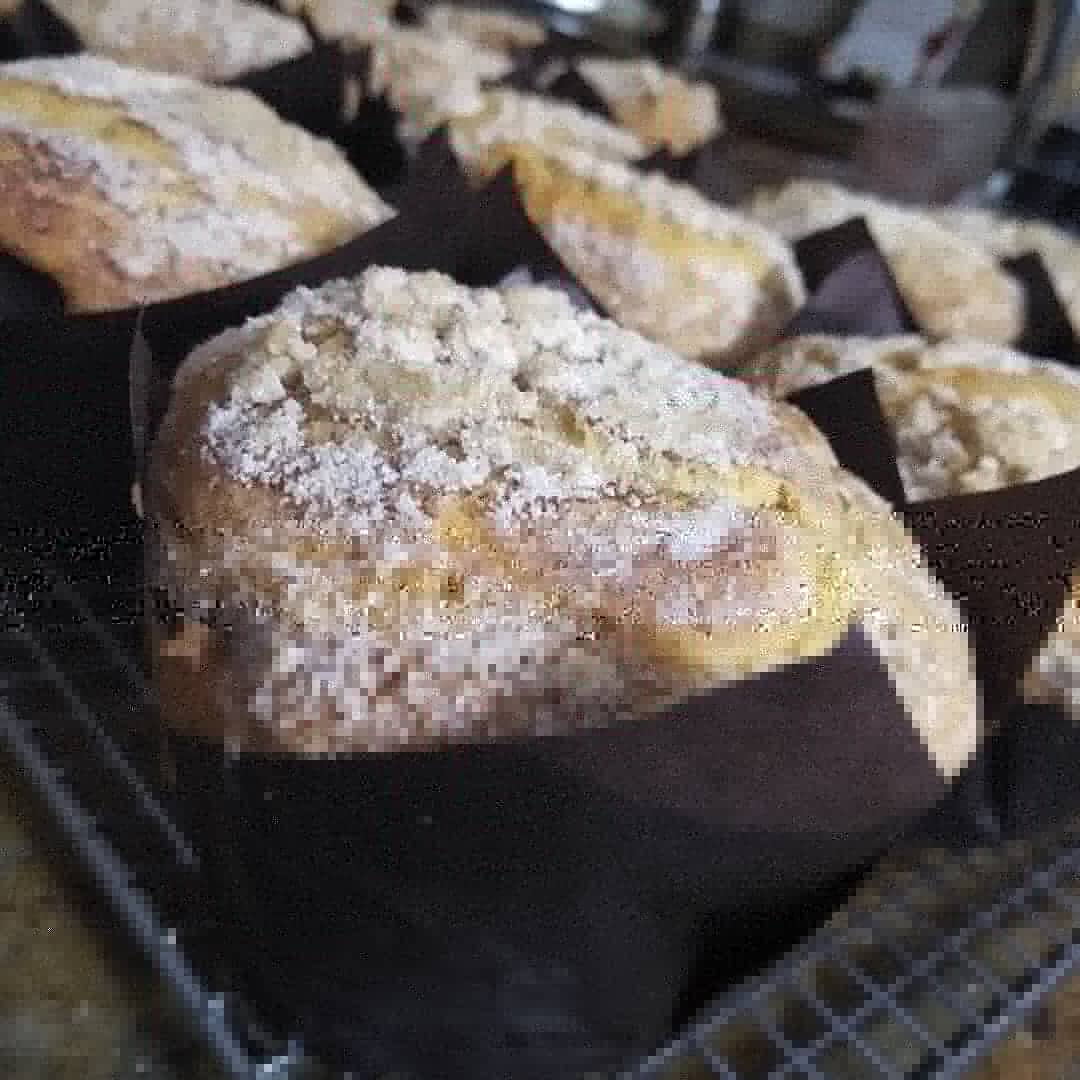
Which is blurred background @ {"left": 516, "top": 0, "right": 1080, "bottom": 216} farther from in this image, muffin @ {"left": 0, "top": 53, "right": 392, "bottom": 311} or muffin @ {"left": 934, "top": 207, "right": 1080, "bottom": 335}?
muffin @ {"left": 0, "top": 53, "right": 392, "bottom": 311}

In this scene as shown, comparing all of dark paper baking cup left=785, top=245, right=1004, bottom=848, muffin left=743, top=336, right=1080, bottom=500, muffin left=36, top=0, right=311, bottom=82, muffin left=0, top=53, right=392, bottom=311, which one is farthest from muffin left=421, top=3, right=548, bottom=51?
dark paper baking cup left=785, top=245, right=1004, bottom=848

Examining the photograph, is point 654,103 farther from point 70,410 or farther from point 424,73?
point 70,410

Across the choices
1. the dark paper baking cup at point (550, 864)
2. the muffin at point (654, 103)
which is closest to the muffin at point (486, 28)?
the muffin at point (654, 103)

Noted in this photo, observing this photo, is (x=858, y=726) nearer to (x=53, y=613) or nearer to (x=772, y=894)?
(x=772, y=894)

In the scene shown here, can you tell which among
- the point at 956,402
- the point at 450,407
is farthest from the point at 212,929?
the point at 956,402

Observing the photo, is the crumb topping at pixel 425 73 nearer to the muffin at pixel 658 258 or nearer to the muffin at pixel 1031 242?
the muffin at pixel 658 258

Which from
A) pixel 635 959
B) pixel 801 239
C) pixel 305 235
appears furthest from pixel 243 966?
pixel 801 239
